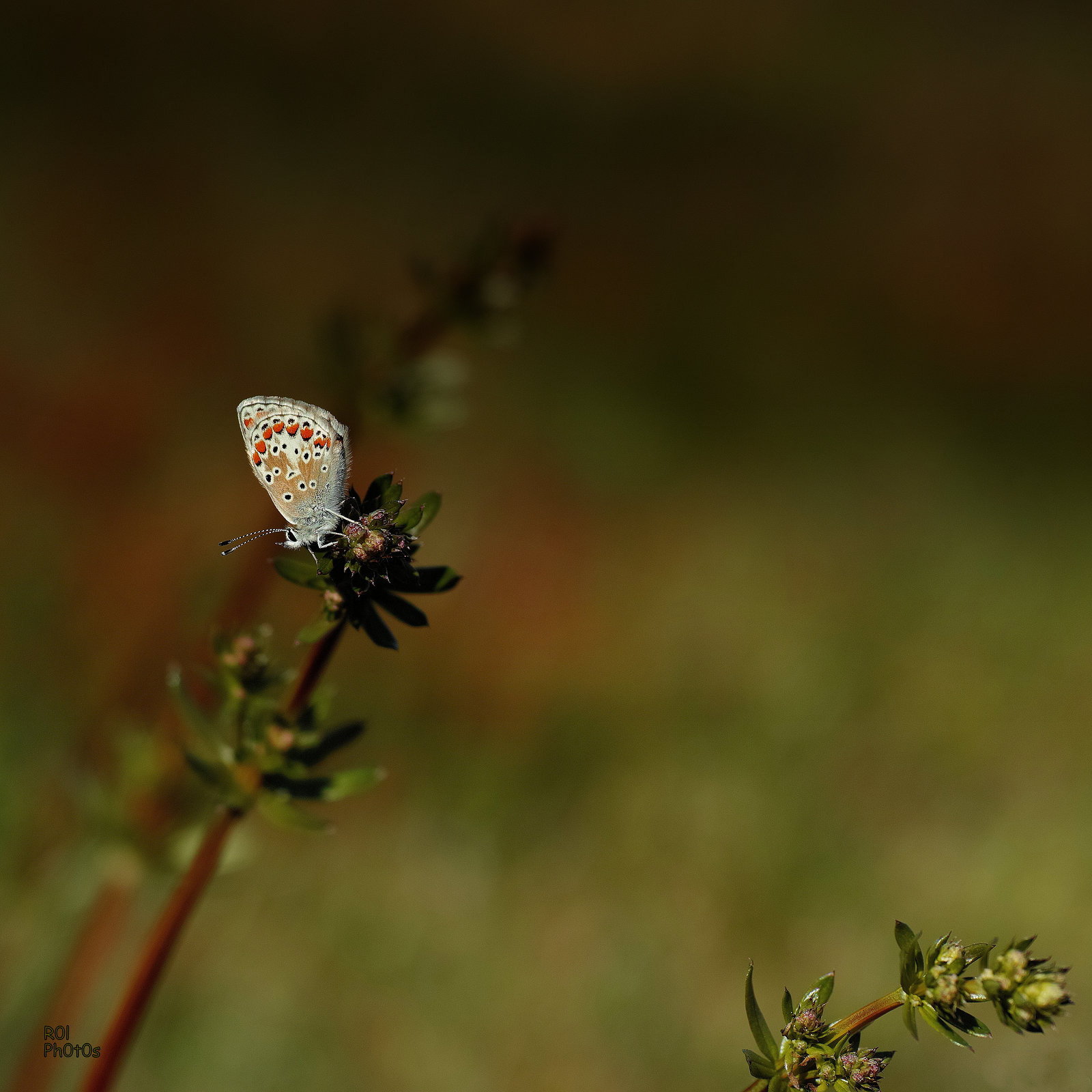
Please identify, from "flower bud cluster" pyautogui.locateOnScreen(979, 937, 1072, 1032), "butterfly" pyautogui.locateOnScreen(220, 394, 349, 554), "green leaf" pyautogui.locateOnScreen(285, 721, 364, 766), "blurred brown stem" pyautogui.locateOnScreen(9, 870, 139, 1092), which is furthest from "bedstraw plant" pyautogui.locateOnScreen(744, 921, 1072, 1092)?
"blurred brown stem" pyautogui.locateOnScreen(9, 870, 139, 1092)

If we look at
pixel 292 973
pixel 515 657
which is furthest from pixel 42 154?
pixel 292 973

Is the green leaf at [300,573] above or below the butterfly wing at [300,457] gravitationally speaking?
below

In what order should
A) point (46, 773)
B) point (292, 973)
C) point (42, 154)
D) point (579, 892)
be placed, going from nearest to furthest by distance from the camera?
point (46, 773), point (292, 973), point (579, 892), point (42, 154)

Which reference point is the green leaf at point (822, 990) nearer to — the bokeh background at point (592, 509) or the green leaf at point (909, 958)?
the green leaf at point (909, 958)

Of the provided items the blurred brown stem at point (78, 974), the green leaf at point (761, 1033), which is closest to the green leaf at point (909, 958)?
the green leaf at point (761, 1033)

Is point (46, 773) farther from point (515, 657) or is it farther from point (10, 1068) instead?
point (515, 657)

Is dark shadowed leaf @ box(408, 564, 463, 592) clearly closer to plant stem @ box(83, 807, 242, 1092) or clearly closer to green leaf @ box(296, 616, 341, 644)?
green leaf @ box(296, 616, 341, 644)

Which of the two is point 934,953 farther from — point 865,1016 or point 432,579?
point 432,579
